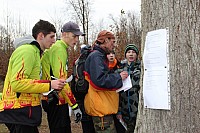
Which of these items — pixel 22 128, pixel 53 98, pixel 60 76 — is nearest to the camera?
pixel 22 128

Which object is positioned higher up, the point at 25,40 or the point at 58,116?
the point at 25,40

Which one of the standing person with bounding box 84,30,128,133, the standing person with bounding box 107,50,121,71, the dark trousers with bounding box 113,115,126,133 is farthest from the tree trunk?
the dark trousers with bounding box 113,115,126,133

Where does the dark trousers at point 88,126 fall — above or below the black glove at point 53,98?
below

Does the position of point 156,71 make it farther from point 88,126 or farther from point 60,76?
point 88,126

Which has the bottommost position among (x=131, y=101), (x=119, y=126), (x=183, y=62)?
(x=119, y=126)

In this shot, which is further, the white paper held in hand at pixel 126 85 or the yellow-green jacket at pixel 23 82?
the white paper held in hand at pixel 126 85

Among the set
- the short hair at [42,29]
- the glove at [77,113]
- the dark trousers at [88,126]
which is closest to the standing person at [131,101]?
the dark trousers at [88,126]

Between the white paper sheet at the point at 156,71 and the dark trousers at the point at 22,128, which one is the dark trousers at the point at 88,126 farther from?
the white paper sheet at the point at 156,71

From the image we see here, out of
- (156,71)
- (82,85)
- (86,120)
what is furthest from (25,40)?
(156,71)

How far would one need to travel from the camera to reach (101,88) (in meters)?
3.56

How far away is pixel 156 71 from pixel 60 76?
1.80m

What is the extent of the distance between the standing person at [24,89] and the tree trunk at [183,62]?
1471 millimetres

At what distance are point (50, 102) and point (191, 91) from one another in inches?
89.4

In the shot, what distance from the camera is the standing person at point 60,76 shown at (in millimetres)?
3832
